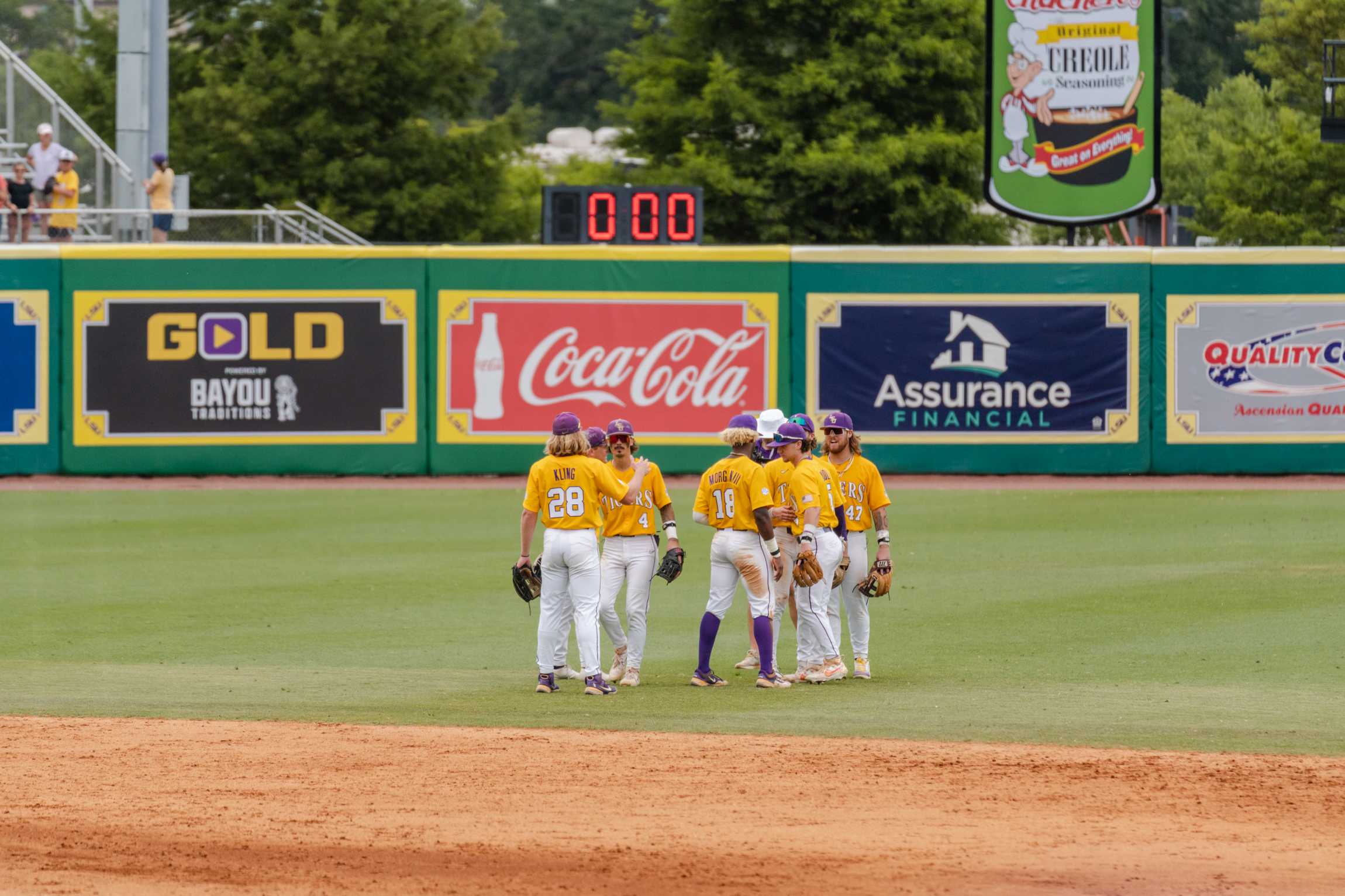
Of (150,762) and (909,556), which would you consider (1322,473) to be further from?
(150,762)

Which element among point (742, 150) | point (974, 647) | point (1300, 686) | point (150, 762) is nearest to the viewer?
point (150, 762)

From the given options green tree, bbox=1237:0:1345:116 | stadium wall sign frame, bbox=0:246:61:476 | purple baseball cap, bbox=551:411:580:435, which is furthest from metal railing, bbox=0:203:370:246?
green tree, bbox=1237:0:1345:116

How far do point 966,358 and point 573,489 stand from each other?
1568 centimetres

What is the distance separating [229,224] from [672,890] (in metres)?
25.1

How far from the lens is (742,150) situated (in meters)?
48.9

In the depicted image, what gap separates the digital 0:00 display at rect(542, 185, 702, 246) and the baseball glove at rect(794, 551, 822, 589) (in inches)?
558

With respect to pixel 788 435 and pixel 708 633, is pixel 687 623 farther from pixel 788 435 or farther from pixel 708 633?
pixel 788 435

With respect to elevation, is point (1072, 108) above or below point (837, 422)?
above

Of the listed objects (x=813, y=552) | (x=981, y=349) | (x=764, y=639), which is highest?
(x=981, y=349)

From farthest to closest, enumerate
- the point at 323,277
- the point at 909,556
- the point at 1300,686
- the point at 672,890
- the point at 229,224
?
the point at 229,224 < the point at 323,277 < the point at 909,556 < the point at 1300,686 < the point at 672,890

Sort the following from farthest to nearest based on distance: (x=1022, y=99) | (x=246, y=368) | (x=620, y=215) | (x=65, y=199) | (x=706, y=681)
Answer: (x=65, y=199), (x=1022, y=99), (x=246, y=368), (x=620, y=215), (x=706, y=681)

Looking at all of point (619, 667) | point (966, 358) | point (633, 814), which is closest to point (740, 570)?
point (619, 667)

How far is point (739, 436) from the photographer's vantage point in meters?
12.2

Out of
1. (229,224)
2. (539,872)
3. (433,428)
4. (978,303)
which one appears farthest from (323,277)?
(539,872)
